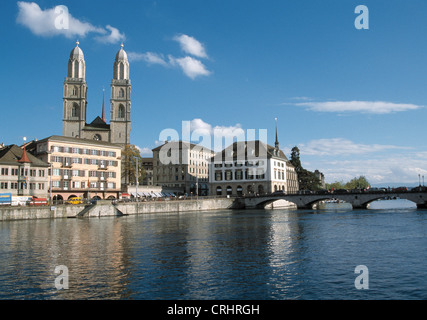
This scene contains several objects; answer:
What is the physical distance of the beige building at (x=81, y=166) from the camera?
84.6 metres

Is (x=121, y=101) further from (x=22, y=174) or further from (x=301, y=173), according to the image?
(x=301, y=173)

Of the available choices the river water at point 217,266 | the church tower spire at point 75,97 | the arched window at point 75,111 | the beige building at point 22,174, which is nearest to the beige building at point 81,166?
the beige building at point 22,174

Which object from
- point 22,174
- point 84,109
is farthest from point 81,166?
point 84,109

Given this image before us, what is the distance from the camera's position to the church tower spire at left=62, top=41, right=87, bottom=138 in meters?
125

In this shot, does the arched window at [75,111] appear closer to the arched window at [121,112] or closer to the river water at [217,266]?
the arched window at [121,112]

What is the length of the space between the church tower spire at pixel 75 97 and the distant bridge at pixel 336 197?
184 ft

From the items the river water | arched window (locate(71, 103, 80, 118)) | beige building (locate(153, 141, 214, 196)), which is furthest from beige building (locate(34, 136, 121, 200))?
the river water

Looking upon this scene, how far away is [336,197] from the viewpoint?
93062mm

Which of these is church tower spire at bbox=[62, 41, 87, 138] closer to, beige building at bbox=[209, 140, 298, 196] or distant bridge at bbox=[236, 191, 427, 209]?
beige building at bbox=[209, 140, 298, 196]

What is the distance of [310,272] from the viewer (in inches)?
859

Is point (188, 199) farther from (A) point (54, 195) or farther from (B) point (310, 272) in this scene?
(B) point (310, 272)
